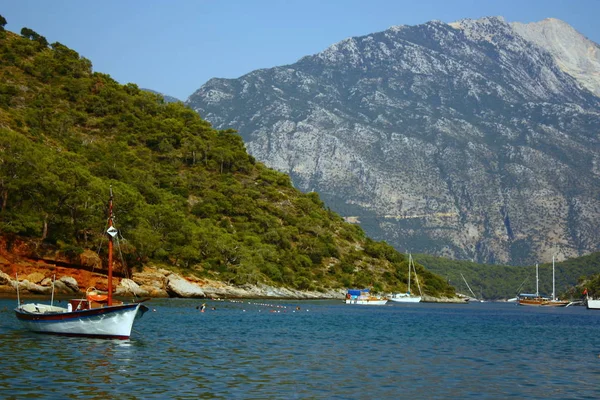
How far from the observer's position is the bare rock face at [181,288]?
137250mm

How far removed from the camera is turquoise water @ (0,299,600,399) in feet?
116

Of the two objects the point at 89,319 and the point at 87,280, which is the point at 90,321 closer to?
the point at 89,319

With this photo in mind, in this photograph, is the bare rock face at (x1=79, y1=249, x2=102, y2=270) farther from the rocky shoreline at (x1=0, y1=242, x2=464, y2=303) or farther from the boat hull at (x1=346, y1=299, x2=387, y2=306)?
the boat hull at (x1=346, y1=299, x2=387, y2=306)

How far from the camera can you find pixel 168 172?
198 meters

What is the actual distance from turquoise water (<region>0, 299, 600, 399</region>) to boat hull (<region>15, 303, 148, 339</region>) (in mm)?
952

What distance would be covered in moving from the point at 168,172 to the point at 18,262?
84676 millimetres

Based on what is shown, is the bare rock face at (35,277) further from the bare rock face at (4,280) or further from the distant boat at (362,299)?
the distant boat at (362,299)

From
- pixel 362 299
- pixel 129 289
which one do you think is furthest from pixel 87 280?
pixel 362 299

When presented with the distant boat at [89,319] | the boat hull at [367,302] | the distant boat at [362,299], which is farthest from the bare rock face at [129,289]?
the distant boat at [362,299]

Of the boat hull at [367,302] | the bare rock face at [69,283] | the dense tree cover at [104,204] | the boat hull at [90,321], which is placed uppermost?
the dense tree cover at [104,204]

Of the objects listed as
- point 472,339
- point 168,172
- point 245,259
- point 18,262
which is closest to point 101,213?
point 18,262

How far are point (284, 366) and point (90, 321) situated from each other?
59.4ft

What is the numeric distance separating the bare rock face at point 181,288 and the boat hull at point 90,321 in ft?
262

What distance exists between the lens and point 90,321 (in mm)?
54781
